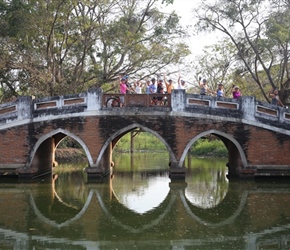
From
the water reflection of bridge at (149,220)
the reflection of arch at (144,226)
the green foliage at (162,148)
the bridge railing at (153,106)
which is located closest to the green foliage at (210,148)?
the green foliage at (162,148)

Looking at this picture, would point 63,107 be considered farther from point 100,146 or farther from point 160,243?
point 160,243

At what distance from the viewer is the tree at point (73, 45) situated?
55.3 ft

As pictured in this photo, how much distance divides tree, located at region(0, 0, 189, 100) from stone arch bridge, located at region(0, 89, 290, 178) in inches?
183

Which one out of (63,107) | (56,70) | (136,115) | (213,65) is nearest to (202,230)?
(136,115)

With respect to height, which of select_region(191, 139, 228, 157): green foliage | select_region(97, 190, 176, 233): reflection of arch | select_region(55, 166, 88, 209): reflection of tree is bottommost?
select_region(97, 190, 176, 233): reflection of arch

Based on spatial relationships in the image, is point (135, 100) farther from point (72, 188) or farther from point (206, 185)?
point (206, 185)

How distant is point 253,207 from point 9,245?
5.32 metres

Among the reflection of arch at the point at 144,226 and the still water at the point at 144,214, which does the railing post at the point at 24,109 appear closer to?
the still water at the point at 144,214

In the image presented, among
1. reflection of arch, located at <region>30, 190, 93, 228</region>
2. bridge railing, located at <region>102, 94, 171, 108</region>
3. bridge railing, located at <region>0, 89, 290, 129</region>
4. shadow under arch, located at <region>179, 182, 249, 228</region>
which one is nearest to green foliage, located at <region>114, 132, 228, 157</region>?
bridge railing, located at <region>0, 89, 290, 129</region>

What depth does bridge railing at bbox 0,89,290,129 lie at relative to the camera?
43.2 feet

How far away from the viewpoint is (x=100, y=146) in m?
13.3

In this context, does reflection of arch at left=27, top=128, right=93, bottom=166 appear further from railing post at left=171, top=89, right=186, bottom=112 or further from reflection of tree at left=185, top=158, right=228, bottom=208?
reflection of tree at left=185, top=158, right=228, bottom=208

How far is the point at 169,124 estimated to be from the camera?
13.2m

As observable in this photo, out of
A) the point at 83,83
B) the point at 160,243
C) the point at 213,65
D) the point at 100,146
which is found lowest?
the point at 160,243
